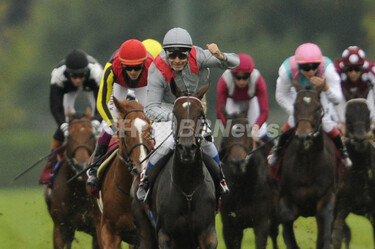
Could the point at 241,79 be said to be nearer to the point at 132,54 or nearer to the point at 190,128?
the point at 132,54

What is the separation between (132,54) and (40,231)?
602 cm

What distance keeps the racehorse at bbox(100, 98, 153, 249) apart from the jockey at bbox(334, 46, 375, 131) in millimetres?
3163

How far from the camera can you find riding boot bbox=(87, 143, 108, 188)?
9875 mm

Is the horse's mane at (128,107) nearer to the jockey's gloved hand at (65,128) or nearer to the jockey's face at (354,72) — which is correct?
the jockey's gloved hand at (65,128)

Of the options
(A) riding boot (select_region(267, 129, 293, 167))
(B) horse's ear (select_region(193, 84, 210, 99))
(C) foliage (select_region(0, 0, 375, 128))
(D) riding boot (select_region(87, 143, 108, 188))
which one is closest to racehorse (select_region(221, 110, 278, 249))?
(A) riding boot (select_region(267, 129, 293, 167))

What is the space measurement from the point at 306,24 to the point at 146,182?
19.1 metres

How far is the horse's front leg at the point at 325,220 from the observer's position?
31.5ft

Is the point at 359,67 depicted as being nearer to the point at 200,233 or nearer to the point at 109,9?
the point at 200,233

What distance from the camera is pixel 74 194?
36.2 ft

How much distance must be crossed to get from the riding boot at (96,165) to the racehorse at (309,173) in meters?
1.81

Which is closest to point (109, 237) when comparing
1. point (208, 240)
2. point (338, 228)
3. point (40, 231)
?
point (208, 240)

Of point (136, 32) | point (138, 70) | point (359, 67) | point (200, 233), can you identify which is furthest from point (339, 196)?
point (136, 32)

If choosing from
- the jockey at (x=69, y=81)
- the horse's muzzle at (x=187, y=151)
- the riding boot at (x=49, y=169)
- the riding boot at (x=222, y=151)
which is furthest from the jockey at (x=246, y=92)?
the horse's muzzle at (x=187, y=151)

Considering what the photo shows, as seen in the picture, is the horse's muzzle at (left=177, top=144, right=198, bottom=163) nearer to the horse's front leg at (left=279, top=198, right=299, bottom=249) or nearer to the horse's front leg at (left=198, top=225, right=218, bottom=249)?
the horse's front leg at (left=198, top=225, right=218, bottom=249)
